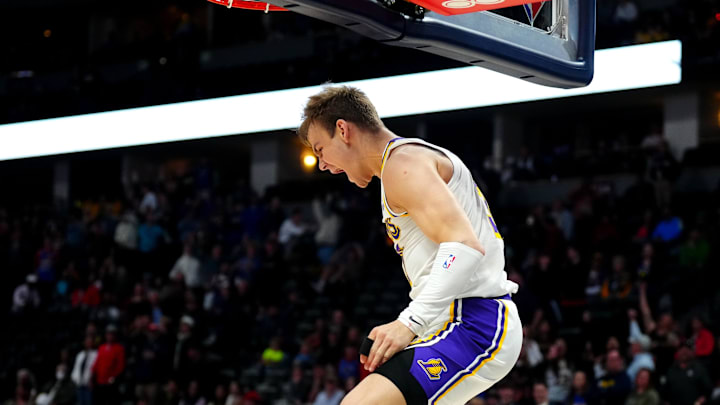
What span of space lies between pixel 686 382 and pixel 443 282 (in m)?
8.02

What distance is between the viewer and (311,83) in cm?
1558

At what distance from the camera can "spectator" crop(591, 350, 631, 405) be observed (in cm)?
1079

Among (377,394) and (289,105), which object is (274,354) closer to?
(289,105)

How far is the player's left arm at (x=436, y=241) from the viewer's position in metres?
3.29

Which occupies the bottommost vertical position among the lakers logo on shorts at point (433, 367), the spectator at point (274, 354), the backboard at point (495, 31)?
the spectator at point (274, 354)

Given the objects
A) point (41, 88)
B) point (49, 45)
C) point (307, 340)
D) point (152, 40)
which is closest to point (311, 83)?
point (307, 340)

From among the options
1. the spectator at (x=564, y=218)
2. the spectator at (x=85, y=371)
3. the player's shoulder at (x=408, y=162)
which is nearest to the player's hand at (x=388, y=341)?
the player's shoulder at (x=408, y=162)

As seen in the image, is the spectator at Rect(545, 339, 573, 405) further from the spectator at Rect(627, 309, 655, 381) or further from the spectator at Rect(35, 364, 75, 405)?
the spectator at Rect(35, 364, 75, 405)

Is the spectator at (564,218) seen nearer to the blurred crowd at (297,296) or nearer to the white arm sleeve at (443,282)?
the blurred crowd at (297,296)

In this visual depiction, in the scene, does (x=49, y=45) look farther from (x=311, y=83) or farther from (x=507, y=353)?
(x=507, y=353)

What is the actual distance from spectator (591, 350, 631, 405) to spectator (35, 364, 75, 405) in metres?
8.34

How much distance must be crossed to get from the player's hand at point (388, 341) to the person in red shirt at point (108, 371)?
42.0ft

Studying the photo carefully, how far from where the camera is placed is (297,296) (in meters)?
16.3

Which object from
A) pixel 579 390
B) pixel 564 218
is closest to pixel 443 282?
pixel 579 390
